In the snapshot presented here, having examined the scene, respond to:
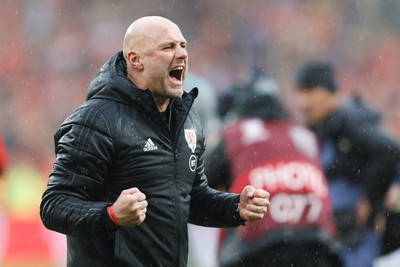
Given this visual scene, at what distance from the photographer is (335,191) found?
758 cm

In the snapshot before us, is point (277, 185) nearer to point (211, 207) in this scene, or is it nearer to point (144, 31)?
point (211, 207)

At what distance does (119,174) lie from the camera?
4.15 m

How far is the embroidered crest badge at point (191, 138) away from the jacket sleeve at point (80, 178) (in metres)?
0.40

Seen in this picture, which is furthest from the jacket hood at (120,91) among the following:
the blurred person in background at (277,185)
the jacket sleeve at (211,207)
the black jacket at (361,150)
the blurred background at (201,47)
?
the blurred background at (201,47)

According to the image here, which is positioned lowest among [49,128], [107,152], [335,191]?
[49,128]

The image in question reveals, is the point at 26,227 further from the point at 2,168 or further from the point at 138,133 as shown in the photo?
the point at 138,133

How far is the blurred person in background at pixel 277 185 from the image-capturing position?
611 cm

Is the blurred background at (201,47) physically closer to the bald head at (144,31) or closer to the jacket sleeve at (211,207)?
the jacket sleeve at (211,207)

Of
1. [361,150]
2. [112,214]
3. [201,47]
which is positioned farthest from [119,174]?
[201,47]

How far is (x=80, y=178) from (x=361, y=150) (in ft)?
11.9

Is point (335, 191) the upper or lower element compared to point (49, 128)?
upper

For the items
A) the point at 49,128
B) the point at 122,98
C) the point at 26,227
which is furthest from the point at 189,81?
the point at 49,128

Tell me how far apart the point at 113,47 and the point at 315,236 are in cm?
880

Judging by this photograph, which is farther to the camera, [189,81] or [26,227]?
[26,227]
